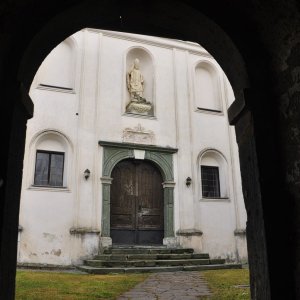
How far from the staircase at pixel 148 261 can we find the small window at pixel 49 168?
276 cm

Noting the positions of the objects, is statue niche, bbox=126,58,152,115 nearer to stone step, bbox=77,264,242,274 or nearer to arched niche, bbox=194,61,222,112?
arched niche, bbox=194,61,222,112

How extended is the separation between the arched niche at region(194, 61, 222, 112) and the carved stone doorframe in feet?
8.94

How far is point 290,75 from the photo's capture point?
246 centimetres

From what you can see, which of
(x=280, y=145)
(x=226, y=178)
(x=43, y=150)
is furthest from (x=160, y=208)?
(x=280, y=145)

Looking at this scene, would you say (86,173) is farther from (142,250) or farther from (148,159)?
(142,250)

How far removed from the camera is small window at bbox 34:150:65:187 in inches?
464

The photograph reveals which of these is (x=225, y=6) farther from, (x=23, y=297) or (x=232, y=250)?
(x=232, y=250)

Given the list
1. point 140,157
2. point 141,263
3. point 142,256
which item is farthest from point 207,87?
point 141,263

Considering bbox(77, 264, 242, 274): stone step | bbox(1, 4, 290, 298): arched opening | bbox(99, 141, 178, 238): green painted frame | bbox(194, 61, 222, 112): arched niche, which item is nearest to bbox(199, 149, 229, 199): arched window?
bbox(99, 141, 178, 238): green painted frame

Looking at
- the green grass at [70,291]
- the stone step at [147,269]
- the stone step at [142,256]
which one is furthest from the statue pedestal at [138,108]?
the green grass at [70,291]

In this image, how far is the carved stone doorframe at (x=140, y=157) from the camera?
1184 cm

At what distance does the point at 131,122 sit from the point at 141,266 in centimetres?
508

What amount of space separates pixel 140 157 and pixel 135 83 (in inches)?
111

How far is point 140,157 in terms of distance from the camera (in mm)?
12828
